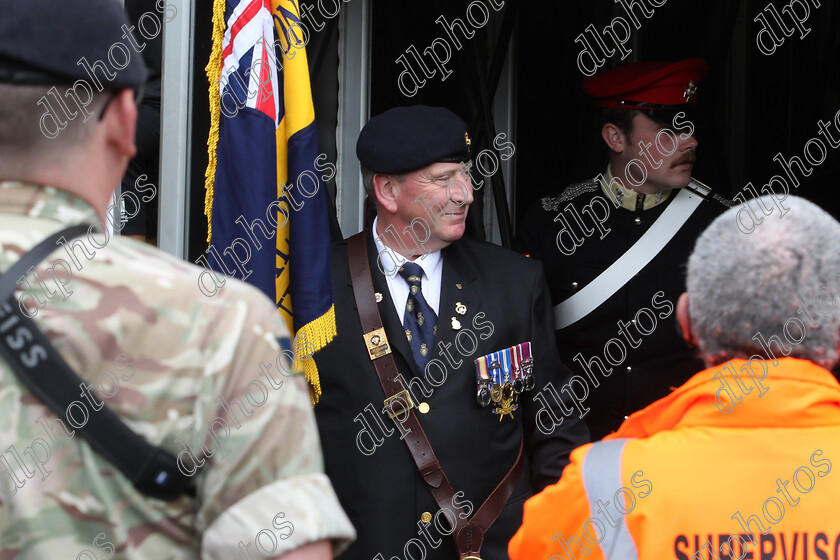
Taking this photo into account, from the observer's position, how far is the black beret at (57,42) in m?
1.01

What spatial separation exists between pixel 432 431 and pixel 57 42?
1.66 m

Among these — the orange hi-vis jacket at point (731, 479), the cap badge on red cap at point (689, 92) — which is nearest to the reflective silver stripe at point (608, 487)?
the orange hi-vis jacket at point (731, 479)

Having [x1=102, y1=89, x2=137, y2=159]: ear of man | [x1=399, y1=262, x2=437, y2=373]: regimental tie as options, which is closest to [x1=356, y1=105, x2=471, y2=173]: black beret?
[x1=399, y1=262, x2=437, y2=373]: regimental tie

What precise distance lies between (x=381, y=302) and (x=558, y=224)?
98cm

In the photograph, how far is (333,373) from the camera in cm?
253

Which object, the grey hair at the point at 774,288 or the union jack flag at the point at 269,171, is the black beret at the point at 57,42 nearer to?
the grey hair at the point at 774,288

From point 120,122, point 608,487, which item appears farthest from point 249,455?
point 608,487

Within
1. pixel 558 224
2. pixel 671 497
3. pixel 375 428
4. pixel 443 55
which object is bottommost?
pixel 375 428

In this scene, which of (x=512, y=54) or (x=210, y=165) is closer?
(x=210, y=165)

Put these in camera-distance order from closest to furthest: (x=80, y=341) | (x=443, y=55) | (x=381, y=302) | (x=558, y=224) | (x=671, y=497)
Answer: (x=80, y=341), (x=671, y=497), (x=381, y=302), (x=558, y=224), (x=443, y=55)

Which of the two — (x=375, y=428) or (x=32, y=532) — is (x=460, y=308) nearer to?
(x=375, y=428)

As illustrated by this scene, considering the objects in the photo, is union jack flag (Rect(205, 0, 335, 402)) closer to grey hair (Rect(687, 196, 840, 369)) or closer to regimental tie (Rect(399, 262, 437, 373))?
regimental tie (Rect(399, 262, 437, 373))

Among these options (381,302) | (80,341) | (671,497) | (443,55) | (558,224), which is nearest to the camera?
(80,341)

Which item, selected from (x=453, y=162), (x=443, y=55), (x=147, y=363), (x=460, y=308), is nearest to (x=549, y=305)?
(x=460, y=308)
